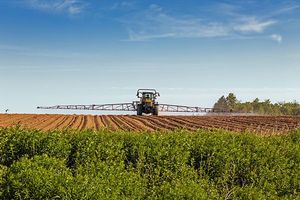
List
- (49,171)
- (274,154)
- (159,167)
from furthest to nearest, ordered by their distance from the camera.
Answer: (274,154), (159,167), (49,171)

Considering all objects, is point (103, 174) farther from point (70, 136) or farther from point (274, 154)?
point (274, 154)

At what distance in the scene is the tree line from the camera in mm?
112312

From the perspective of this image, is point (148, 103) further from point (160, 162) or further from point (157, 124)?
point (160, 162)

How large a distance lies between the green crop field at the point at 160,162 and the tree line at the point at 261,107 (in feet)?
290

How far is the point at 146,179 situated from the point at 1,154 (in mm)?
6043

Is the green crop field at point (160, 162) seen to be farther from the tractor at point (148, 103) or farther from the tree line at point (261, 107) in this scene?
the tree line at point (261, 107)

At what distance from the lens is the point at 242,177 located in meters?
19.5

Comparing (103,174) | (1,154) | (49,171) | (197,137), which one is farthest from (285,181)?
(1,154)

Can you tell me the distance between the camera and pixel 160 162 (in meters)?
18.2

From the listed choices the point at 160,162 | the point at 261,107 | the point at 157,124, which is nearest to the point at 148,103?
the point at 157,124

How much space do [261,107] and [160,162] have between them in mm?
105476

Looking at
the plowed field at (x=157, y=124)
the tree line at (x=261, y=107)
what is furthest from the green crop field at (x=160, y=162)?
the tree line at (x=261, y=107)

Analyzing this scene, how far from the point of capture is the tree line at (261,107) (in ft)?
368

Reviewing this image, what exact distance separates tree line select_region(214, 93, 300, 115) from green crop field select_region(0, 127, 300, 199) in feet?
290
